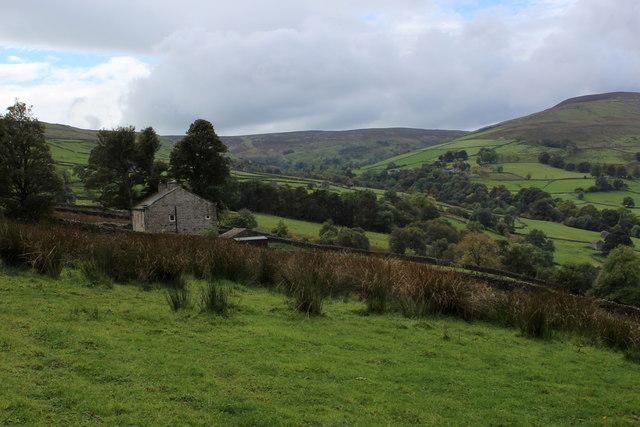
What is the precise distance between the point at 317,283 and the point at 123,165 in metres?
39.8

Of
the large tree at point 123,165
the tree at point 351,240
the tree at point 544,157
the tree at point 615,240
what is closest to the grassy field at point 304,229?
the tree at point 351,240

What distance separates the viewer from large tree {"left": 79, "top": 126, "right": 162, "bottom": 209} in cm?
4369

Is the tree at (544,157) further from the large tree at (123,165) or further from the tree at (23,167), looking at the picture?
the tree at (23,167)

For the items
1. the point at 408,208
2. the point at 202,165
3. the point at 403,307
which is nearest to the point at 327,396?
the point at 403,307

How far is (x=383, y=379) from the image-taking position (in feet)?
19.7

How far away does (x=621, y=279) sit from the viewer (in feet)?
133

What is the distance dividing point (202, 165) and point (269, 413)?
4029 centimetres

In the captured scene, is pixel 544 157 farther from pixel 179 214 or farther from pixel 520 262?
pixel 179 214

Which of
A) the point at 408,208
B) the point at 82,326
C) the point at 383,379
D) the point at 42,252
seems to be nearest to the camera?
the point at 383,379

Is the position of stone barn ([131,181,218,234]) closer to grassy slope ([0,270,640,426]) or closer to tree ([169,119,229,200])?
tree ([169,119,229,200])

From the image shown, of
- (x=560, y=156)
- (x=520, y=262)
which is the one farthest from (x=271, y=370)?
(x=560, y=156)

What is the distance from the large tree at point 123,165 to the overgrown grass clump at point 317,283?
113ft

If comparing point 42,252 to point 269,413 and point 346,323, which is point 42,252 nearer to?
point 346,323

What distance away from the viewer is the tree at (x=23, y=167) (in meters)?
29.5
